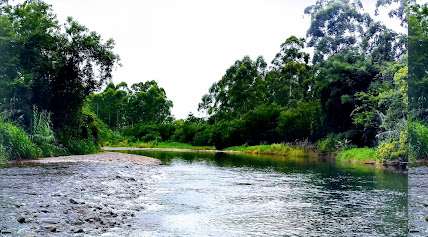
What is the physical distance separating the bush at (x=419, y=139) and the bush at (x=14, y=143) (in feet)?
52.6

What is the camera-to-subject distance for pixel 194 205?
12.2m

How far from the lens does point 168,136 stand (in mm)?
64750

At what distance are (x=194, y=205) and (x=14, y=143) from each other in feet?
43.0

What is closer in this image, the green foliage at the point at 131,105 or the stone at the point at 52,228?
the stone at the point at 52,228

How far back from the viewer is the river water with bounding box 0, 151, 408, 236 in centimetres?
915

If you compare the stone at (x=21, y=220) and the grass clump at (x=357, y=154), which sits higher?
the grass clump at (x=357, y=154)

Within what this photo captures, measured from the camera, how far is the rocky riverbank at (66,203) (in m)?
8.69

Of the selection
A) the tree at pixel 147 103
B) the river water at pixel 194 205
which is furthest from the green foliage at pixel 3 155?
the tree at pixel 147 103

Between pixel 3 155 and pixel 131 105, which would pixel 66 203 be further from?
pixel 131 105

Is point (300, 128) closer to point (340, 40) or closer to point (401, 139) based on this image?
point (340, 40)

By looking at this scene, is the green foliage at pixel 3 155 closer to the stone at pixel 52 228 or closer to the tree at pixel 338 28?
the stone at pixel 52 228

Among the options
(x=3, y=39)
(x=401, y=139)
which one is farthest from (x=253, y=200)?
(x=3, y=39)

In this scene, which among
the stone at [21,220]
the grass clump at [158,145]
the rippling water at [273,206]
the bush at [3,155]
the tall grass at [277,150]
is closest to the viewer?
the stone at [21,220]

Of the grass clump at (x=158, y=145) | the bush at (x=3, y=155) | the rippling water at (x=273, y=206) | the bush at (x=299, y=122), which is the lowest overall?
the rippling water at (x=273, y=206)
